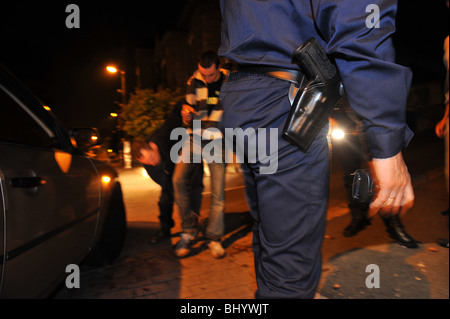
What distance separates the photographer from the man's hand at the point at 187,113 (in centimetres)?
322

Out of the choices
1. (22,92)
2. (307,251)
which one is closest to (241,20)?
(307,251)

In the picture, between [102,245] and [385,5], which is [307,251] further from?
[102,245]

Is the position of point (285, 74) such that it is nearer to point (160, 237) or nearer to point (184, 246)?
point (184, 246)

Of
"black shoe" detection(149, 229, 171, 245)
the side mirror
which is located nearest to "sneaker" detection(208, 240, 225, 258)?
"black shoe" detection(149, 229, 171, 245)

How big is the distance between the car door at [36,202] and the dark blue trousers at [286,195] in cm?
116

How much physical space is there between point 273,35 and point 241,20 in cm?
16

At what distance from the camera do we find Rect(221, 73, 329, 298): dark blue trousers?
4.17 feet

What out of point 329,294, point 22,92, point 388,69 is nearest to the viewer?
point 388,69

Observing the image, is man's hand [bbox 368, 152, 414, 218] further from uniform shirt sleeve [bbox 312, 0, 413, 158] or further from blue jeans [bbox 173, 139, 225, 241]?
blue jeans [bbox 173, 139, 225, 241]

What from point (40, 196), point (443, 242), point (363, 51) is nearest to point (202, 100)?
point (40, 196)

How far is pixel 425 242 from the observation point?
134 inches

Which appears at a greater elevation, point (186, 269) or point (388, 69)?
point (388, 69)

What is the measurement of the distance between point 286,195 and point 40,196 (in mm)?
1344
